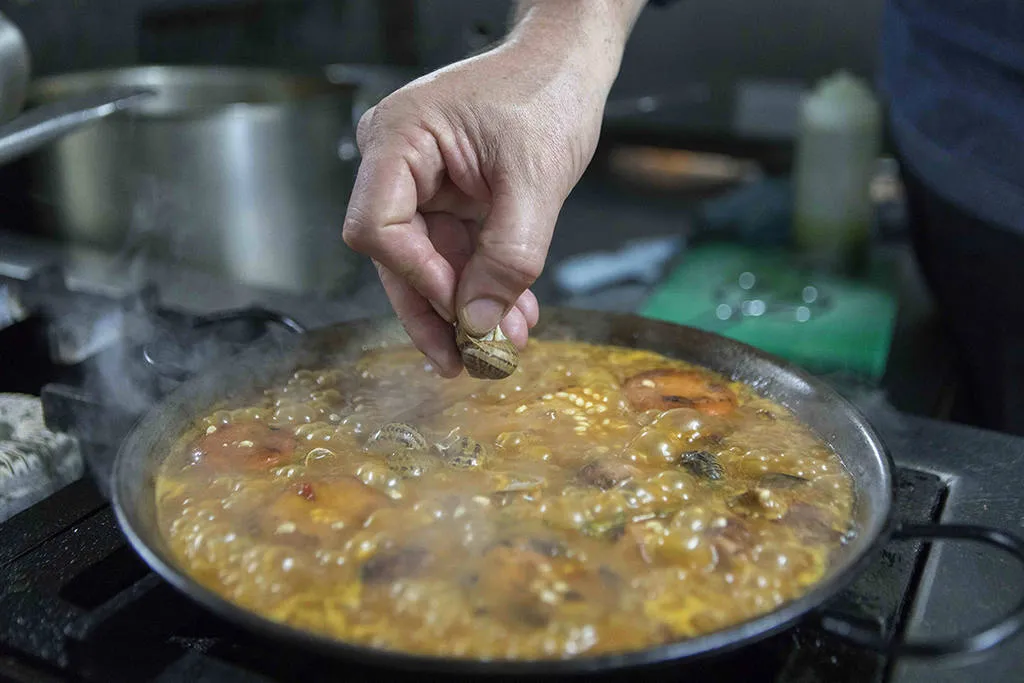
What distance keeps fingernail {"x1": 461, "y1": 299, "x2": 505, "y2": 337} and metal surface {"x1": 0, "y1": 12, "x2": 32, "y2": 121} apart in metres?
0.99

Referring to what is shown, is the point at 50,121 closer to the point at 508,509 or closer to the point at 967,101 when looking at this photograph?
the point at 508,509

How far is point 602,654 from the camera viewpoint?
841mm

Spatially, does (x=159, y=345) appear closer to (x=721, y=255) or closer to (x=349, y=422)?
(x=349, y=422)

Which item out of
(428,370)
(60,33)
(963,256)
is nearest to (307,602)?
(428,370)

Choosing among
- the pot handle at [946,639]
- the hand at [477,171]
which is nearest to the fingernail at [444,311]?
the hand at [477,171]

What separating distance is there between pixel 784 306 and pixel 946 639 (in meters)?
1.64

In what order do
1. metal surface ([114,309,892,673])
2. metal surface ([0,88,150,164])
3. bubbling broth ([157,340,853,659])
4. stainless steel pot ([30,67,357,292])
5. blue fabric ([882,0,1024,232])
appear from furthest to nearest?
stainless steel pot ([30,67,357,292]) < blue fabric ([882,0,1024,232]) < metal surface ([0,88,150,164]) < bubbling broth ([157,340,853,659]) < metal surface ([114,309,892,673])

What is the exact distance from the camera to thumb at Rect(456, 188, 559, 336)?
3.82 feet

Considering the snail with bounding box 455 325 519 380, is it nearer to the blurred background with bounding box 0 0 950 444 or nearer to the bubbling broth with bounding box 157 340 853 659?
the bubbling broth with bounding box 157 340 853 659

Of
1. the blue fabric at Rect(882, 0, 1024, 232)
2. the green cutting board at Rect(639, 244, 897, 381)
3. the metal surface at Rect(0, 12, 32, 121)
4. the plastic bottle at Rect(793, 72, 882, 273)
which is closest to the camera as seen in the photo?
the metal surface at Rect(0, 12, 32, 121)

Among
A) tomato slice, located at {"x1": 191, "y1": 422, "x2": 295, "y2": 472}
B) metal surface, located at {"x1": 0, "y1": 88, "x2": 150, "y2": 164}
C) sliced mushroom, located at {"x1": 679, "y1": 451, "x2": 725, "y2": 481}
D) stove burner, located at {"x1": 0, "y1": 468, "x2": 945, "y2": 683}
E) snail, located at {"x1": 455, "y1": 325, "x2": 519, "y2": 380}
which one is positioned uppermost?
metal surface, located at {"x1": 0, "y1": 88, "x2": 150, "y2": 164}

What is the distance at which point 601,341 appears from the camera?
5.28 feet

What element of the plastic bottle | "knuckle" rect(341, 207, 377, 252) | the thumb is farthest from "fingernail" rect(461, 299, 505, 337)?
the plastic bottle

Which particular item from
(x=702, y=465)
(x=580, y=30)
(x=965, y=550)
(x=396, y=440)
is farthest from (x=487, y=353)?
(x=965, y=550)
